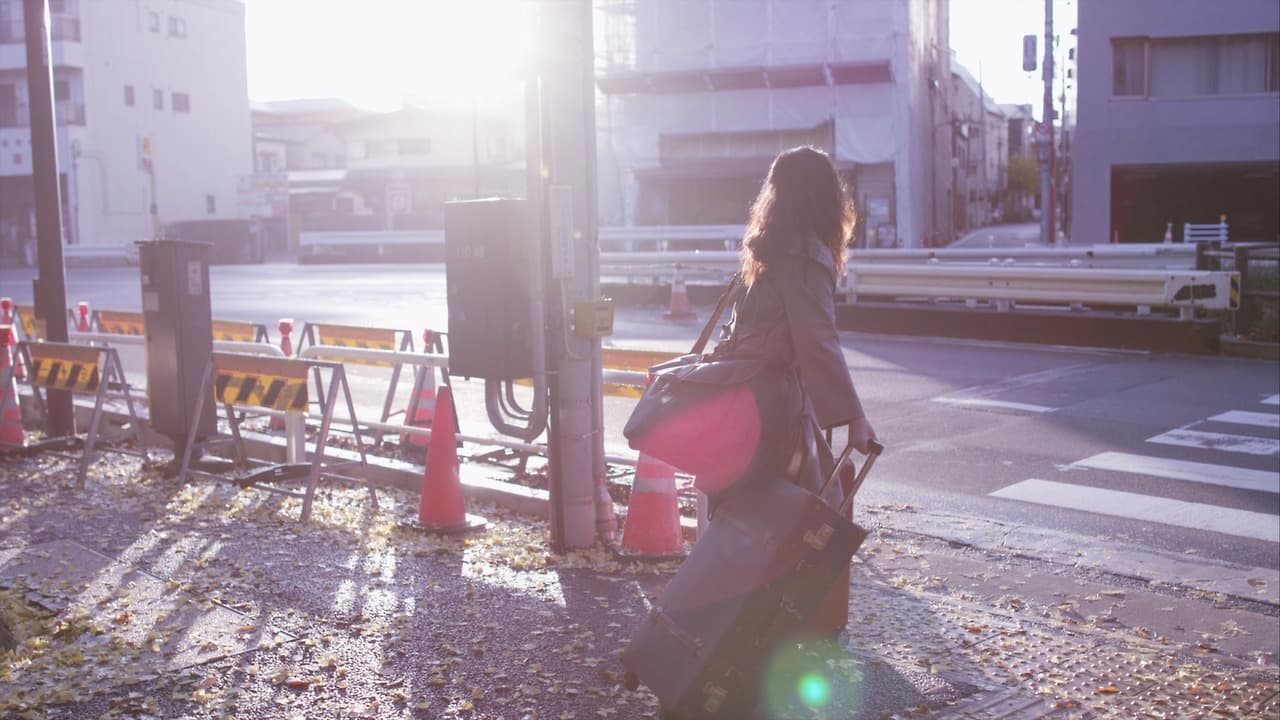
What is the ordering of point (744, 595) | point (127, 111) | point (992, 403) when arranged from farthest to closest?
point (127, 111), point (992, 403), point (744, 595)

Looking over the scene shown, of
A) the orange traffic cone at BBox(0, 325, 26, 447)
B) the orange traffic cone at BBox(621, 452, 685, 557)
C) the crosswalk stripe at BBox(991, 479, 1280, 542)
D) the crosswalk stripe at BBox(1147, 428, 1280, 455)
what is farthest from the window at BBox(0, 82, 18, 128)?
the orange traffic cone at BBox(621, 452, 685, 557)

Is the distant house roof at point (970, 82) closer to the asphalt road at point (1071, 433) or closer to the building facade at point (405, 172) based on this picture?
the building facade at point (405, 172)

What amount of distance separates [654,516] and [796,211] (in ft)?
8.37

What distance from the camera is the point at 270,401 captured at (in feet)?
26.7

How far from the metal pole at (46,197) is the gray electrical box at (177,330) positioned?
5.15ft

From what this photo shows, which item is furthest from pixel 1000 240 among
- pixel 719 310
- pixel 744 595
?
pixel 744 595

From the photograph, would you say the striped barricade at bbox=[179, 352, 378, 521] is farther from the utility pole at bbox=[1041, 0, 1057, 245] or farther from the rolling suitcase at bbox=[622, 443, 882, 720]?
the utility pole at bbox=[1041, 0, 1057, 245]

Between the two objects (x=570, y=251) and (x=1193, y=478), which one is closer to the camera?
(x=570, y=251)

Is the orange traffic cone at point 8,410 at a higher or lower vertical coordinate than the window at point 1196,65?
lower

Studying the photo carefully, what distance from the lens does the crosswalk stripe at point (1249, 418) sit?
11.0 m

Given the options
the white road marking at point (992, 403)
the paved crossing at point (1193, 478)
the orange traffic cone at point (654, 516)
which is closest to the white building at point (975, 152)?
the white road marking at point (992, 403)

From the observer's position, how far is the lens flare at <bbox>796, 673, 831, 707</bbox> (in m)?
4.55

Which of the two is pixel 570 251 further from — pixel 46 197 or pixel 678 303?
pixel 678 303

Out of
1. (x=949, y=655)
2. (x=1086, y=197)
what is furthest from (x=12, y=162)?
(x=949, y=655)
